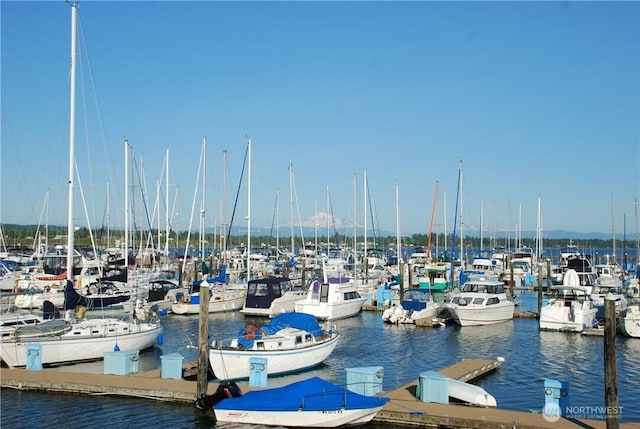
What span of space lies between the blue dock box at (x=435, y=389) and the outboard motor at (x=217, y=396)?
611 cm

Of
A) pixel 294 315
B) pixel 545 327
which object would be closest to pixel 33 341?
pixel 294 315

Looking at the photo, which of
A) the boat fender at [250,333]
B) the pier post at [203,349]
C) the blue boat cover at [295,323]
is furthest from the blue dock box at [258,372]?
the blue boat cover at [295,323]

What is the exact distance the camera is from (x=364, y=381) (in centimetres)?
2183

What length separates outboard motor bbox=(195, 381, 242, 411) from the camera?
21133mm

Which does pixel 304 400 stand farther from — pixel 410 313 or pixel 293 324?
pixel 410 313

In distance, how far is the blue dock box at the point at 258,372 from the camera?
23.4 meters

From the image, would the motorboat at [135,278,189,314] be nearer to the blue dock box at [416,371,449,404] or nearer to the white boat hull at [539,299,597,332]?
the white boat hull at [539,299,597,332]

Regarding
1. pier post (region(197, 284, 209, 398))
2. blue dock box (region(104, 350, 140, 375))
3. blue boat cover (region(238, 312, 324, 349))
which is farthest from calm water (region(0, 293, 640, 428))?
blue dock box (region(104, 350, 140, 375))

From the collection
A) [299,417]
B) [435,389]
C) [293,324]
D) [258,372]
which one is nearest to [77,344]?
[293,324]

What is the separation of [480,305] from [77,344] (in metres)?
25.0

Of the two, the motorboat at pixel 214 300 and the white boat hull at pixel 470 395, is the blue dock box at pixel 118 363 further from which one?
→ the motorboat at pixel 214 300

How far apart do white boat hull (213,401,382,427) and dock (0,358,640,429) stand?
81 cm

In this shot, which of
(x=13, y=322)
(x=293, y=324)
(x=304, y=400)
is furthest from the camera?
(x=13, y=322)

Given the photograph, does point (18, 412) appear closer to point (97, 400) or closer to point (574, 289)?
point (97, 400)
